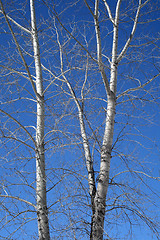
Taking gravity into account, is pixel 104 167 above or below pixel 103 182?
above

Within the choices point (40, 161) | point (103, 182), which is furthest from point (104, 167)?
point (40, 161)

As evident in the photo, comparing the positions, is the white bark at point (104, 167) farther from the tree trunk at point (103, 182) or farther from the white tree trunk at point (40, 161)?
the white tree trunk at point (40, 161)

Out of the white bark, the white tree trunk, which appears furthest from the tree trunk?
the white tree trunk

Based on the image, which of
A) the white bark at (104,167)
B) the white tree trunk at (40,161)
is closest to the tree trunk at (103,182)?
the white bark at (104,167)

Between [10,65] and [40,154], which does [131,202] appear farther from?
[10,65]

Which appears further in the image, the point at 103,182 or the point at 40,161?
the point at 40,161

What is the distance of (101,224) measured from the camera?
3586 mm

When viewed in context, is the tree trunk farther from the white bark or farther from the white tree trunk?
the white tree trunk

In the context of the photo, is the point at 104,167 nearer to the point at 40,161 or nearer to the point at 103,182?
the point at 103,182

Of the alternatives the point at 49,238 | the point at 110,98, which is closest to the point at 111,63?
the point at 110,98

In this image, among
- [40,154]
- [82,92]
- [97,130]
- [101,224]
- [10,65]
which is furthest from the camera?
[82,92]

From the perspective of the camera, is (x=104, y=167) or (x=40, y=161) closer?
(x=104, y=167)

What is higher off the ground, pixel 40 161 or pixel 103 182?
pixel 40 161

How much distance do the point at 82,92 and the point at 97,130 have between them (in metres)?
1.34
